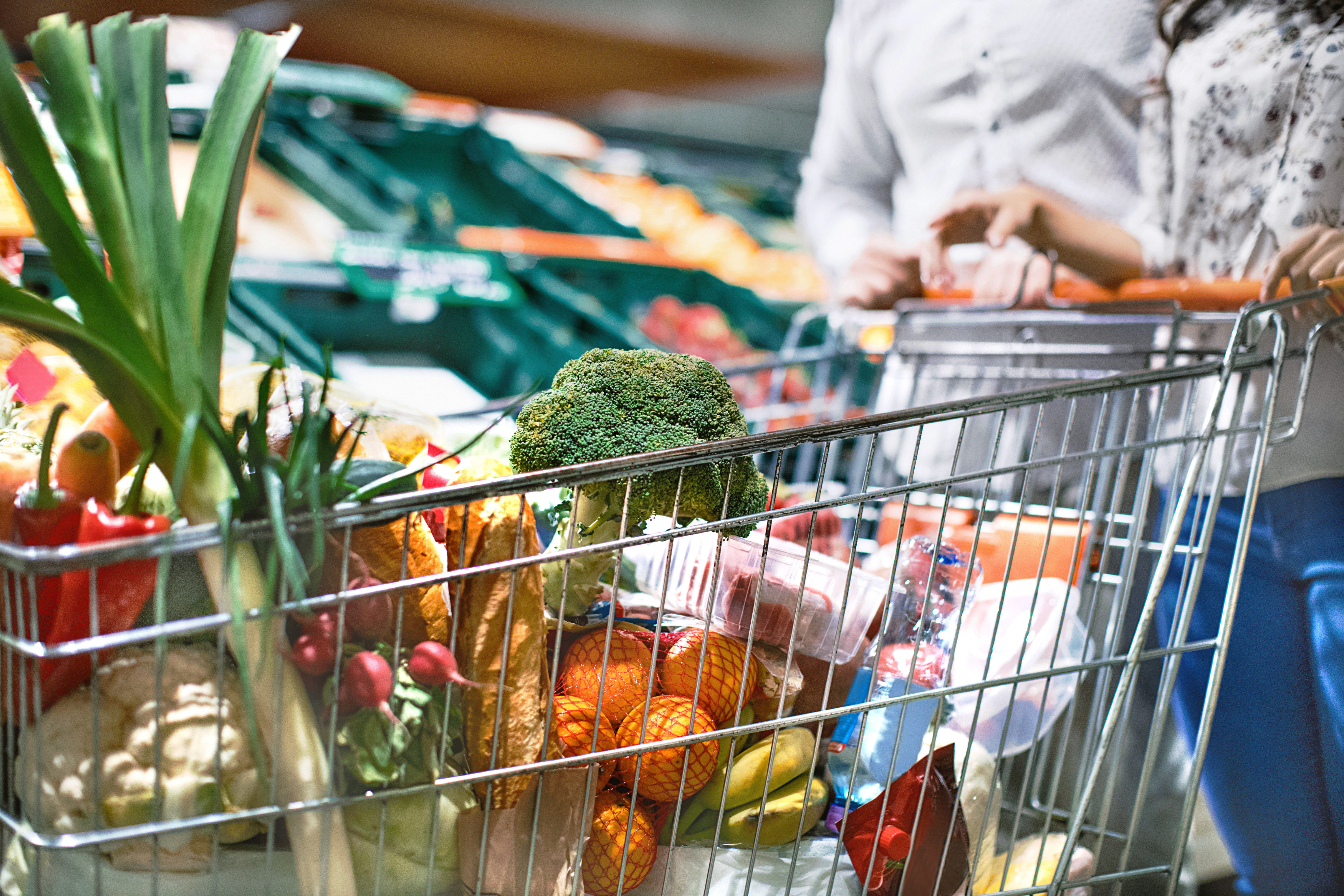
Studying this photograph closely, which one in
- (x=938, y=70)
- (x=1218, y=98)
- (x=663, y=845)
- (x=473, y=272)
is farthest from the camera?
(x=473, y=272)

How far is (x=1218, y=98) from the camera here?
135 centimetres

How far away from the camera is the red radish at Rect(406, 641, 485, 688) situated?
2.66 ft

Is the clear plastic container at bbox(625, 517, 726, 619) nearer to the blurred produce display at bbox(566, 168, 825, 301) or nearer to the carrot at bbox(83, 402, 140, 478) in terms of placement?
the carrot at bbox(83, 402, 140, 478)

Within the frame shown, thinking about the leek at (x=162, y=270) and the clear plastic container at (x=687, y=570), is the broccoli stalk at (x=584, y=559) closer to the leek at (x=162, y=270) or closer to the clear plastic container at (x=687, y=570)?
the clear plastic container at (x=687, y=570)

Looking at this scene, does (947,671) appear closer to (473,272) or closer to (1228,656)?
(1228,656)

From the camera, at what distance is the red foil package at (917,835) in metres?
1.02

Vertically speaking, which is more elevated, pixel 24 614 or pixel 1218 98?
pixel 1218 98

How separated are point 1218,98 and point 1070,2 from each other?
356 mm

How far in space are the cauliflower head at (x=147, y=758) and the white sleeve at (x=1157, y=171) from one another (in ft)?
4.52

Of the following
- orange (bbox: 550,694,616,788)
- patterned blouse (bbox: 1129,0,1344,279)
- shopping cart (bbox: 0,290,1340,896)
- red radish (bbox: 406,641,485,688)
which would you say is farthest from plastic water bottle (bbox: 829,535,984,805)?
patterned blouse (bbox: 1129,0,1344,279)

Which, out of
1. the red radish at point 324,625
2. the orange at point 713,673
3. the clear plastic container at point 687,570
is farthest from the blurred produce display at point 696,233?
the red radish at point 324,625

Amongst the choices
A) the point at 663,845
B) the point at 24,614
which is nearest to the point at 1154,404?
the point at 663,845

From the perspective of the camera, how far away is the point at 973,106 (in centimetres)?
175

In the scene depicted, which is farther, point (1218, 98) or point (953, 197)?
point (953, 197)
